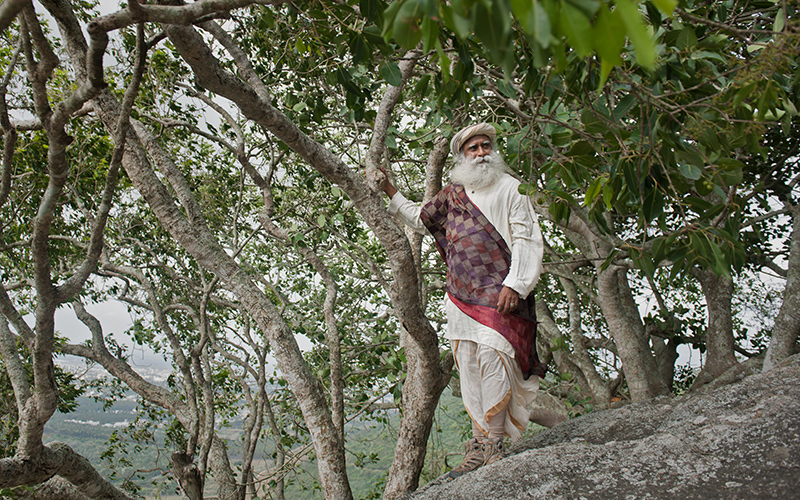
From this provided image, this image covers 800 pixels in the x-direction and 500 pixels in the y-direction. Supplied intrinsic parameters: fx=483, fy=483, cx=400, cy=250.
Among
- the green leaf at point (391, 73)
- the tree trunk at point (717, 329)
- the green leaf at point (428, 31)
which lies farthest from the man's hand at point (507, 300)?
the tree trunk at point (717, 329)

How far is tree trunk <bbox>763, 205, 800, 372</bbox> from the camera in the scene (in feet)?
12.9

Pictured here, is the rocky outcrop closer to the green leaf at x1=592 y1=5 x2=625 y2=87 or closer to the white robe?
the white robe

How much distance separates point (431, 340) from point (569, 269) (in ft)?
11.3

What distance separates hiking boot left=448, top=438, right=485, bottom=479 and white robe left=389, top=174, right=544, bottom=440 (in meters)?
0.10

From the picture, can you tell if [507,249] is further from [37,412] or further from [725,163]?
[37,412]

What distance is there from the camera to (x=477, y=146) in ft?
9.92

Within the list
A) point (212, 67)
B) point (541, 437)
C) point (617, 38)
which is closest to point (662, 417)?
point (541, 437)

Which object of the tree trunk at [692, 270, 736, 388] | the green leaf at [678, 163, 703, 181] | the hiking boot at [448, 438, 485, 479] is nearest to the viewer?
the green leaf at [678, 163, 703, 181]

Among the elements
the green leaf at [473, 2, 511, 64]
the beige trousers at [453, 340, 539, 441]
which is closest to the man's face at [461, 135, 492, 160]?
the beige trousers at [453, 340, 539, 441]

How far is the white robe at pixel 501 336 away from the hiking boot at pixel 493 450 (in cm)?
9

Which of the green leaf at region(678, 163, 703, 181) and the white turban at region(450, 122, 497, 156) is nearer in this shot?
the green leaf at region(678, 163, 703, 181)

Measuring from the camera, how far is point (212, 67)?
6.24 ft

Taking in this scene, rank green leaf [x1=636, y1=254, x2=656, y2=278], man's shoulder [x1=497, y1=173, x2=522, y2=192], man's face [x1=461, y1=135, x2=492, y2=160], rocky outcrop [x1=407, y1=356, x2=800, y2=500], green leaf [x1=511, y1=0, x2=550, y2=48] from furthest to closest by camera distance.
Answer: man's face [x1=461, y1=135, x2=492, y2=160] → man's shoulder [x1=497, y1=173, x2=522, y2=192] → green leaf [x1=636, y1=254, x2=656, y2=278] → rocky outcrop [x1=407, y1=356, x2=800, y2=500] → green leaf [x1=511, y1=0, x2=550, y2=48]

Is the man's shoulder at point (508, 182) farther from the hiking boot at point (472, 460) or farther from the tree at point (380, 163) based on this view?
the hiking boot at point (472, 460)
